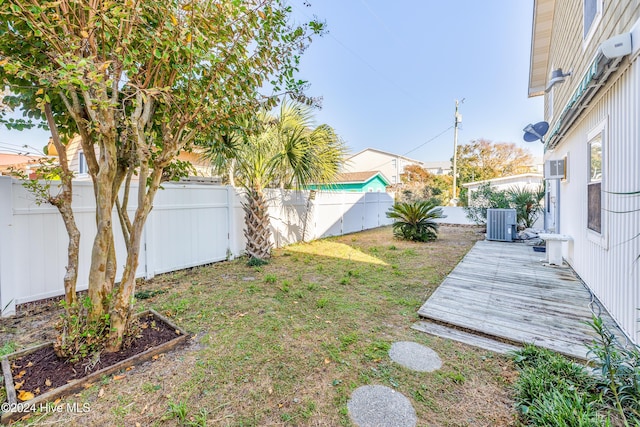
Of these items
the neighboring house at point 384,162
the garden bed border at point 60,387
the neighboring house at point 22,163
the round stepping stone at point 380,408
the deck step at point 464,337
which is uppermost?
the neighboring house at point 384,162

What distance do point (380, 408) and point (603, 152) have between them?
383 centimetres

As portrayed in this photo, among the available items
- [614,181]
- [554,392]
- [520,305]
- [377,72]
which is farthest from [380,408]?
[377,72]

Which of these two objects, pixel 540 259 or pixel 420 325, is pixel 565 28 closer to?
pixel 540 259

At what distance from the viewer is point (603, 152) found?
328 cm

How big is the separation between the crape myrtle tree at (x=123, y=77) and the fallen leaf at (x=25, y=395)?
13.7 inches

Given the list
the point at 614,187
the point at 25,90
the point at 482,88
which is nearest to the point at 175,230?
the point at 25,90

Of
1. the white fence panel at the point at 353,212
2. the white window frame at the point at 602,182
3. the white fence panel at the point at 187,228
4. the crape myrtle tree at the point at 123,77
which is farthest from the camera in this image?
the white fence panel at the point at 353,212

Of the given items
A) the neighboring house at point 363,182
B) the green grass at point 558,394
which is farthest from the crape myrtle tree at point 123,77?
the neighboring house at point 363,182

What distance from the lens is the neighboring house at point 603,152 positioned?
2.49m

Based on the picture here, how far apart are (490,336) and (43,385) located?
12.8ft

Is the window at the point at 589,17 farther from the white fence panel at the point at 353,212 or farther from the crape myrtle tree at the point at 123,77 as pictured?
the white fence panel at the point at 353,212

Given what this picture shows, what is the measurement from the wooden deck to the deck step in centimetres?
5

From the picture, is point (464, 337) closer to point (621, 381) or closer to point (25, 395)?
point (621, 381)

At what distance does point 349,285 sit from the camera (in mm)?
4625
